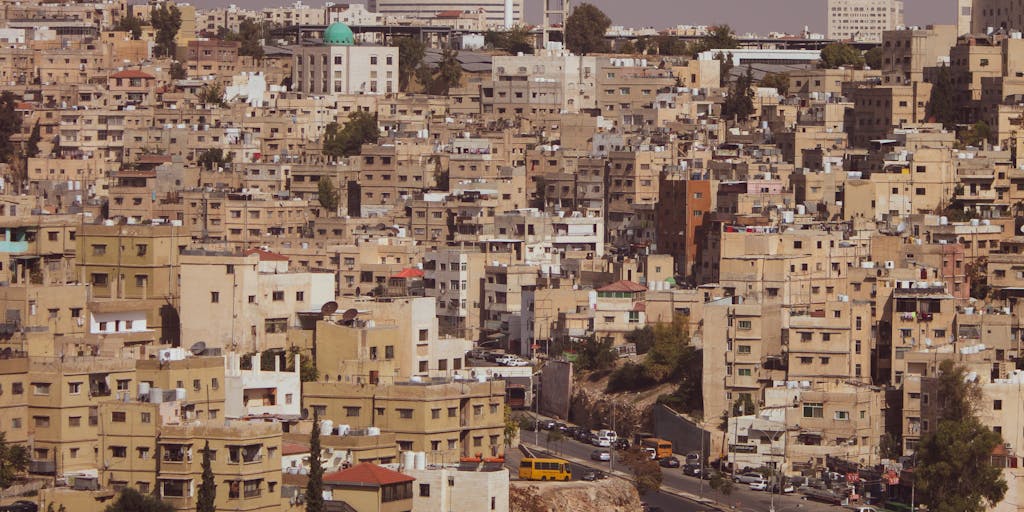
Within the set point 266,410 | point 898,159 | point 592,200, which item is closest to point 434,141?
point 592,200

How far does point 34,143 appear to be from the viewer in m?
91.7

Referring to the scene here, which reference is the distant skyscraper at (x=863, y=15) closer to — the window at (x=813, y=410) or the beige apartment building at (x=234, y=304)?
the window at (x=813, y=410)

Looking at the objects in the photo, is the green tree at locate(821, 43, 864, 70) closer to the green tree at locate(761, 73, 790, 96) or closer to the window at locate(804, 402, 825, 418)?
the green tree at locate(761, 73, 790, 96)

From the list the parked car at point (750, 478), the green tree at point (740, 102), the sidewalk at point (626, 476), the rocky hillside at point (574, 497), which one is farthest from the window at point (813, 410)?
the green tree at point (740, 102)

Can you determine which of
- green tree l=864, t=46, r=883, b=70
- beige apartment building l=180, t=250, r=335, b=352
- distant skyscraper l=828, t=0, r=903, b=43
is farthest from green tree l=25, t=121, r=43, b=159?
distant skyscraper l=828, t=0, r=903, b=43

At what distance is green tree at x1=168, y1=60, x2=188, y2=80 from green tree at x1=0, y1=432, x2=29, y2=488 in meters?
62.8

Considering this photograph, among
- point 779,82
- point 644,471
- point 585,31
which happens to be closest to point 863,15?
point 585,31

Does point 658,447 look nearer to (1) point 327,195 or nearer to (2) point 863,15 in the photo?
(1) point 327,195

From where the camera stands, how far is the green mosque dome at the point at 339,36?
108 meters

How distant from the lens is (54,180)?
85.8 meters

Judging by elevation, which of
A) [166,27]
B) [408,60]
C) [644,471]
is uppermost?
[166,27]

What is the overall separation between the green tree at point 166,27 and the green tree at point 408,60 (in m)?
8.89

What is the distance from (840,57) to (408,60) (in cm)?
1636

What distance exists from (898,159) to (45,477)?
127 ft
